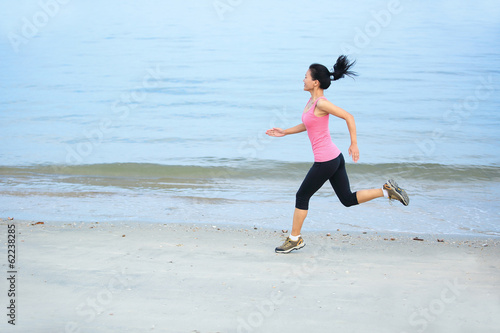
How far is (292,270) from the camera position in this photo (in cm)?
465

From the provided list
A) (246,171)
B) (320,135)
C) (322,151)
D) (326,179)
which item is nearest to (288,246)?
(326,179)

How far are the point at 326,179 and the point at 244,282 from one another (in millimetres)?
1278

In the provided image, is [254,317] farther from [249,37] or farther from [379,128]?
[249,37]

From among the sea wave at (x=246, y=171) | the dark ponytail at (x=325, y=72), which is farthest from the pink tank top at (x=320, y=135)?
the sea wave at (x=246, y=171)

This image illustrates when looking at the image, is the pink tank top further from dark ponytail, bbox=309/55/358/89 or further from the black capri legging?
dark ponytail, bbox=309/55/358/89

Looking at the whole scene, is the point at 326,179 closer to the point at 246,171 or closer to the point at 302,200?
the point at 302,200

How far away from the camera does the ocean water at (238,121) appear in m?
7.52

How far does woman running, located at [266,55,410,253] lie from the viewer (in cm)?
484

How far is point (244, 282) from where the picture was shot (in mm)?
4336

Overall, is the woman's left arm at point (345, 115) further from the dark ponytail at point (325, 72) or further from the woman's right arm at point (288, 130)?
the woman's right arm at point (288, 130)

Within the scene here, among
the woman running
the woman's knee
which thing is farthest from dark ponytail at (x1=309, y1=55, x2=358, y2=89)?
the woman's knee

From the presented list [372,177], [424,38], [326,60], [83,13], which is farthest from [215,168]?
[83,13]

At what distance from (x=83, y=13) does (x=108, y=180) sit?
4412 centimetres

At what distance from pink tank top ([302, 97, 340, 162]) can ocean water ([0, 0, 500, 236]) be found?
64.9 inches
